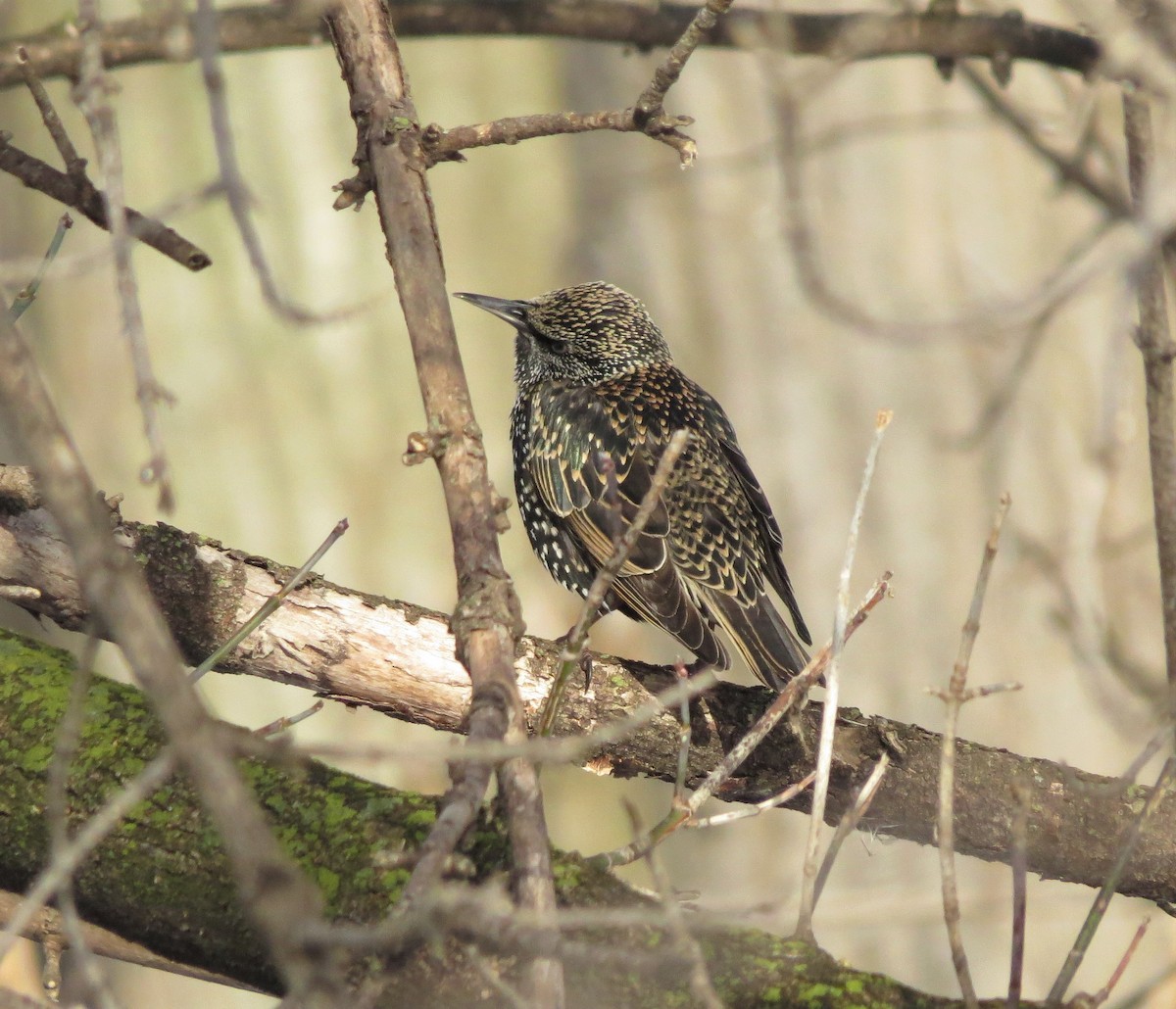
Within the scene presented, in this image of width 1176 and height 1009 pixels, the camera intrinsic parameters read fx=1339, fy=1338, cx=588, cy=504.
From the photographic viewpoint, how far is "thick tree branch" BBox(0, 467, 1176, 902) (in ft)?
9.90

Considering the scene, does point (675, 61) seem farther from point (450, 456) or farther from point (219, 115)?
point (219, 115)

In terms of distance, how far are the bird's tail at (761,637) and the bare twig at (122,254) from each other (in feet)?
7.67

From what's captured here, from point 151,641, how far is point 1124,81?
3.02 m

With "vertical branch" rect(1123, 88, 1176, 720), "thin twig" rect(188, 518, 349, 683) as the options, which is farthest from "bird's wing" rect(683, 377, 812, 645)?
"thin twig" rect(188, 518, 349, 683)

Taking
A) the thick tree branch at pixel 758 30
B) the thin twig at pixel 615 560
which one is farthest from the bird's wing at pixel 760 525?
the thin twig at pixel 615 560

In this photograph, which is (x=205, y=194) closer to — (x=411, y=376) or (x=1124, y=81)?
(x=1124, y=81)

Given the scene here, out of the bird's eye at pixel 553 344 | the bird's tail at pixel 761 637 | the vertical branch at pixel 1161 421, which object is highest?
the bird's eye at pixel 553 344

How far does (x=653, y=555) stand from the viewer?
12.8ft

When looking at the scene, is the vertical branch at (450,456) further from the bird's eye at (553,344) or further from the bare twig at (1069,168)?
the bare twig at (1069,168)

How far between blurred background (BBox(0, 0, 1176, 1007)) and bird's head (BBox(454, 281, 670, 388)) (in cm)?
145

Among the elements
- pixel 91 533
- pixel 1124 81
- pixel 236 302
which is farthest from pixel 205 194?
pixel 236 302

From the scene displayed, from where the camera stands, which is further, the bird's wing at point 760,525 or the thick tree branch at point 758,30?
the thick tree branch at point 758,30

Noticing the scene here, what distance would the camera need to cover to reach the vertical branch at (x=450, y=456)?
174cm

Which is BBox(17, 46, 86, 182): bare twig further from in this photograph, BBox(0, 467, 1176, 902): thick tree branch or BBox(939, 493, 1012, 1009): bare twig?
BBox(939, 493, 1012, 1009): bare twig
